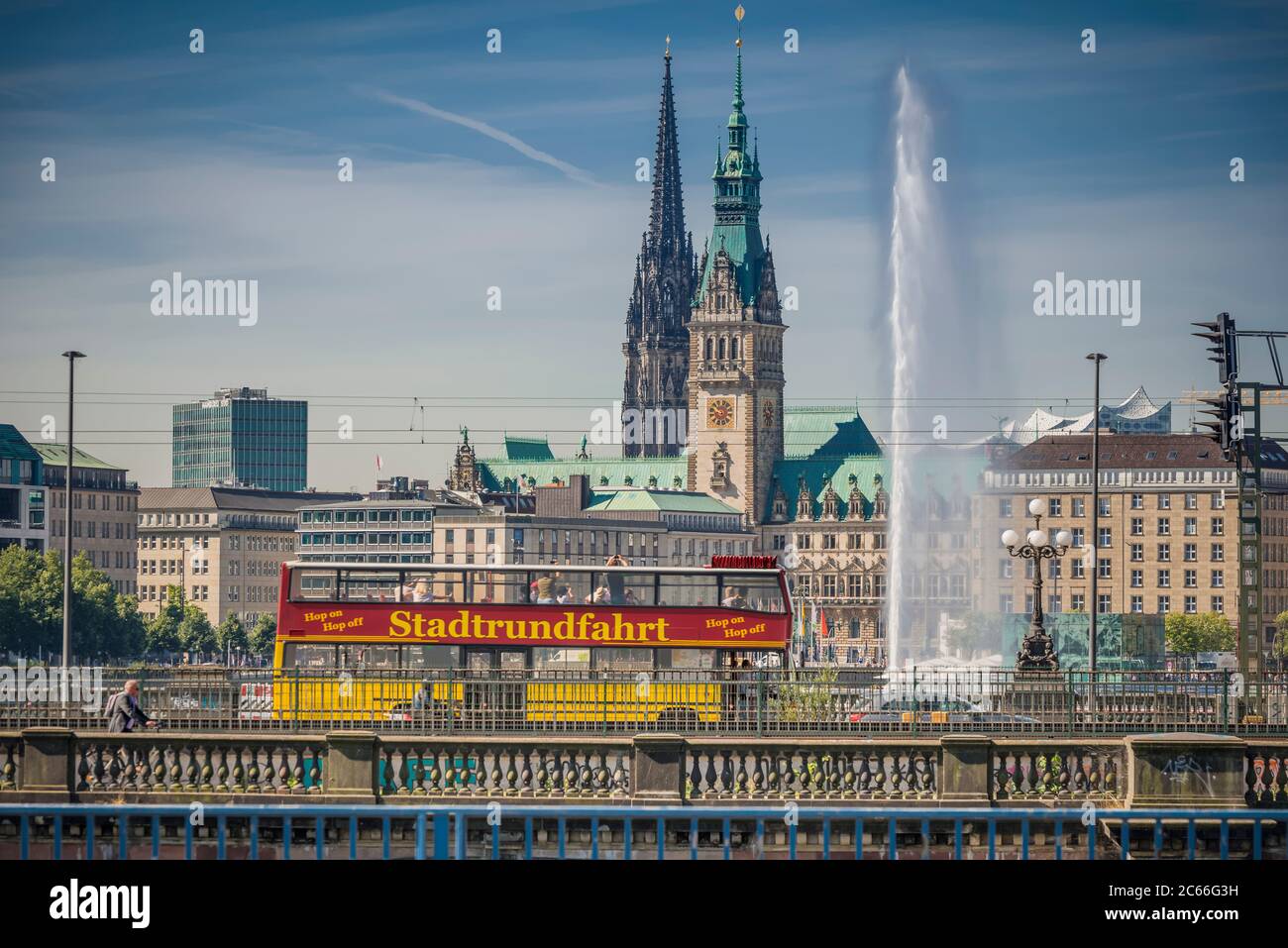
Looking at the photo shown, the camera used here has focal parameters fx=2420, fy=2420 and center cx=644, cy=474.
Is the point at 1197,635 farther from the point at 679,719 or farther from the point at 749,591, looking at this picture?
the point at 679,719

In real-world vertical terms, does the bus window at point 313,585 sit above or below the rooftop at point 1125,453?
below

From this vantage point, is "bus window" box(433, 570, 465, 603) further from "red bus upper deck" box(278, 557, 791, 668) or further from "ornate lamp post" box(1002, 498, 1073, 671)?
"ornate lamp post" box(1002, 498, 1073, 671)

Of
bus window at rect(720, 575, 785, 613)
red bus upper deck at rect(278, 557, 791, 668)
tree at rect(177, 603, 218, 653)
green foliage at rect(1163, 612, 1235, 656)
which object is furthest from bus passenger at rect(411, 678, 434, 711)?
tree at rect(177, 603, 218, 653)

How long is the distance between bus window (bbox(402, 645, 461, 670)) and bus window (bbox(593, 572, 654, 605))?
2799mm

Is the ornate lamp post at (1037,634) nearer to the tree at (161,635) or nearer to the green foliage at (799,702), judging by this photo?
the green foliage at (799,702)

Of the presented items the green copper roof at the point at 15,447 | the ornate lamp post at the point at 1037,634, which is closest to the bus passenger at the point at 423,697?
the ornate lamp post at the point at 1037,634

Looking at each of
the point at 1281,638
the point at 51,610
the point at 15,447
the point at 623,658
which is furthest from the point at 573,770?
the point at 15,447

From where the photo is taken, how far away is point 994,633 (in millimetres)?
156125

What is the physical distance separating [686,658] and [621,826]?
16.6 meters

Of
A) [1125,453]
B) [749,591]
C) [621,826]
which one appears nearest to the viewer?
[621,826]

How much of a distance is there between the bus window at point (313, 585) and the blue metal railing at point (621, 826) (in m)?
15.5

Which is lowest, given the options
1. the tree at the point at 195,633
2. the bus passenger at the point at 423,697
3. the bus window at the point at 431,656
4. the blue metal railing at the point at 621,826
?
the tree at the point at 195,633

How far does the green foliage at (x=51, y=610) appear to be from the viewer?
528ft

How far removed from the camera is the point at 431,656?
4434 cm
